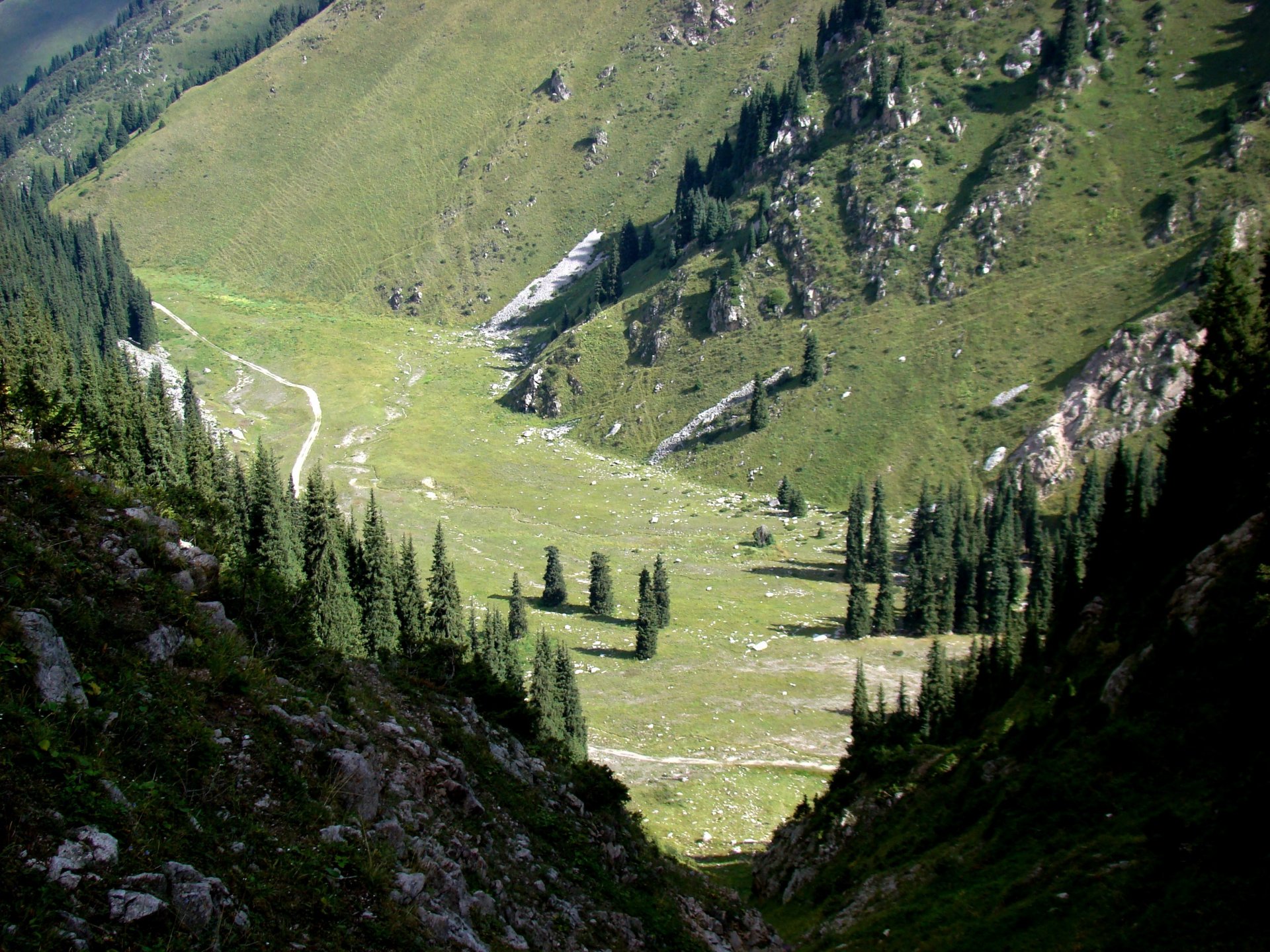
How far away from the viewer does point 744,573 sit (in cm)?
12581

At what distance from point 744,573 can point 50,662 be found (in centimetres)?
11818

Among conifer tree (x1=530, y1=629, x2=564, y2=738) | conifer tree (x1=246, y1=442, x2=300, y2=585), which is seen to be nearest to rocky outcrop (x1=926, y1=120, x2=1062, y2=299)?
conifer tree (x1=530, y1=629, x2=564, y2=738)

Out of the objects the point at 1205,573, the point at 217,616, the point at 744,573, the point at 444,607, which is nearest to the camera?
the point at 217,616

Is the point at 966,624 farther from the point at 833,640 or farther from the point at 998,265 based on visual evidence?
the point at 998,265

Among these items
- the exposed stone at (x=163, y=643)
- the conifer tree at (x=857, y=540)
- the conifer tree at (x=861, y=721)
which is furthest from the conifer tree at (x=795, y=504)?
the exposed stone at (x=163, y=643)

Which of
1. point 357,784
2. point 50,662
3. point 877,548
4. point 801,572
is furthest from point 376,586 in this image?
point 877,548

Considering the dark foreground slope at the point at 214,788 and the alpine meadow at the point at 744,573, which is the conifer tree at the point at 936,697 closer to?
the alpine meadow at the point at 744,573

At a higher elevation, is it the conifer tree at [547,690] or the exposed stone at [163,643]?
the exposed stone at [163,643]

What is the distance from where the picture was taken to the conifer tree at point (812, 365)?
162000 mm

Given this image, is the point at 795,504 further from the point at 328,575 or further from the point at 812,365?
the point at 328,575

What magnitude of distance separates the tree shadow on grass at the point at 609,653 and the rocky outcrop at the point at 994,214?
108 m

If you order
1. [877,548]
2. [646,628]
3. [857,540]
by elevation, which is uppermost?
[857,540]

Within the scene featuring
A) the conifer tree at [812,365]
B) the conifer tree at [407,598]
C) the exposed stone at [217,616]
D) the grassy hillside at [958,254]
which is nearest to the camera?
the exposed stone at [217,616]

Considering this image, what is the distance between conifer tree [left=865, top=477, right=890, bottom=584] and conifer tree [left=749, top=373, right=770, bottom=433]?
36214 mm
